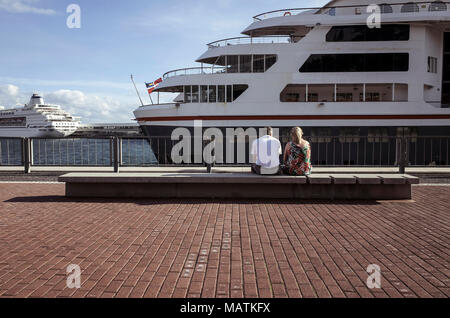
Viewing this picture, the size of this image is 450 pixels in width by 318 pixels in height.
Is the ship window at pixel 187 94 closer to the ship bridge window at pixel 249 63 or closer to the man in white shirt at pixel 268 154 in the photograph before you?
the ship bridge window at pixel 249 63

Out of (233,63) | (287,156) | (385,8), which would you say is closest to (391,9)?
(385,8)

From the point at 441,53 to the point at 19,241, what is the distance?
1003 inches

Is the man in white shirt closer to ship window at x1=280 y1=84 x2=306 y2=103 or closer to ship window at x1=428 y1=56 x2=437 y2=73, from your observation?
ship window at x1=280 y1=84 x2=306 y2=103

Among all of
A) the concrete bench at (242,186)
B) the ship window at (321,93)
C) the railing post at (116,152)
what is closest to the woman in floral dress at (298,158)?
the concrete bench at (242,186)

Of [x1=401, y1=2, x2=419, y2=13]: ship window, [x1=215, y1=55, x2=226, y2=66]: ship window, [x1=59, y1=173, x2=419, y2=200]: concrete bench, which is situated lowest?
[x1=59, y1=173, x2=419, y2=200]: concrete bench

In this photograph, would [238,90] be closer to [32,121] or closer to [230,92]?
[230,92]

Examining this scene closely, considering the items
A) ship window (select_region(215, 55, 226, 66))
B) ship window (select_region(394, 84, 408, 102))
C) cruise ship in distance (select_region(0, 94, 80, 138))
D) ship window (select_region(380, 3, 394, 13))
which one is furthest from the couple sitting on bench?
cruise ship in distance (select_region(0, 94, 80, 138))

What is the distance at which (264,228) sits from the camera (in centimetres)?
534

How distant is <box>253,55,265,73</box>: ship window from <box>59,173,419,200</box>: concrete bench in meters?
15.6

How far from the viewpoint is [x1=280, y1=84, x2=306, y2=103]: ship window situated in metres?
22.9

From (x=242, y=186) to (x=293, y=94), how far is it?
1666cm

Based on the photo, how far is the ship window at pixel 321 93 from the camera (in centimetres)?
2289
